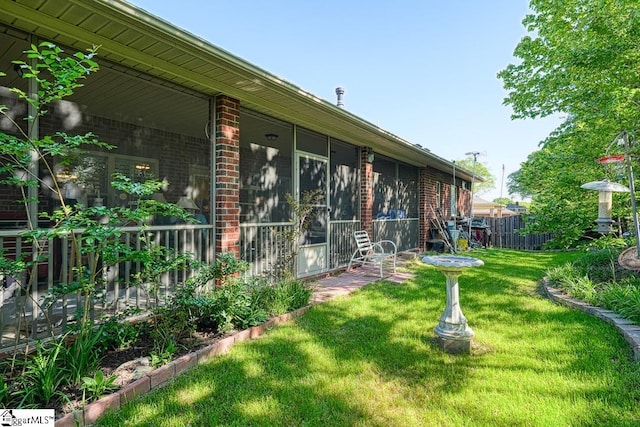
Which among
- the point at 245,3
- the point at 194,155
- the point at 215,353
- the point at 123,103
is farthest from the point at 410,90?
the point at 215,353

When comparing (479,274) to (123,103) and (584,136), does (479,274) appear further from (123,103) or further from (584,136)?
(123,103)

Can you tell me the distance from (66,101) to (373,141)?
16.8ft

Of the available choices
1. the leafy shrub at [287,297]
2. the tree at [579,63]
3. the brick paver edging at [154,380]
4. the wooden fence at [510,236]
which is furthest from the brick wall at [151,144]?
the wooden fence at [510,236]

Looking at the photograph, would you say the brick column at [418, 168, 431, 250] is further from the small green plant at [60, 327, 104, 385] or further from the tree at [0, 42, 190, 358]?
the small green plant at [60, 327, 104, 385]

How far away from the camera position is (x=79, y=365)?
2195mm

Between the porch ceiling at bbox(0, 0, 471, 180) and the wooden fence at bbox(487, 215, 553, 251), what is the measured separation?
10.3 meters

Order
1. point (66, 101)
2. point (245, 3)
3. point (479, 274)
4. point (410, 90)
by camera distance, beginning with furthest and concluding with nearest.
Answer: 1. point (410, 90)
2. point (245, 3)
3. point (479, 274)
4. point (66, 101)

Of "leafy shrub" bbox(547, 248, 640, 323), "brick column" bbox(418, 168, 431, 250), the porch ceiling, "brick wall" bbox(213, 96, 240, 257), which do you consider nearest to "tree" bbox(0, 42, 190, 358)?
the porch ceiling

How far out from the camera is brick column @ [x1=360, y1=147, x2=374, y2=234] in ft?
22.4

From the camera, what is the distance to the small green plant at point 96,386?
204cm

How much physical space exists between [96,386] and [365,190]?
5530mm

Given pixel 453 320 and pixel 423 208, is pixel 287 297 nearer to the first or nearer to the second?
pixel 453 320

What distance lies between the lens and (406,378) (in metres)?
2.51

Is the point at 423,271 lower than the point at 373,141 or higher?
lower
